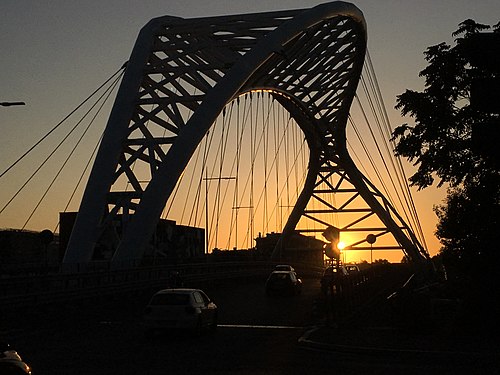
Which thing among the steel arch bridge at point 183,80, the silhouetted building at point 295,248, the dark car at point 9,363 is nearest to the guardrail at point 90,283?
the steel arch bridge at point 183,80

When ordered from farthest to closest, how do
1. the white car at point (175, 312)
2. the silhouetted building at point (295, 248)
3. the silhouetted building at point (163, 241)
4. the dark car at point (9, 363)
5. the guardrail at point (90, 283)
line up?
the silhouetted building at point (295, 248)
the silhouetted building at point (163, 241)
the guardrail at point (90, 283)
the white car at point (175, 312)
the dark car at point (9, 363)

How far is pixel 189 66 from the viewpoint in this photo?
1746 inches

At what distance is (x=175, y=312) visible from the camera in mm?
23141

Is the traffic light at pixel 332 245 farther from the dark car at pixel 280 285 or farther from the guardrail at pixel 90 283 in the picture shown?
the dark car at pixel 280 285

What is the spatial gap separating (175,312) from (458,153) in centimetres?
996

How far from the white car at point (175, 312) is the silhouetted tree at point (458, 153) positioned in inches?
303

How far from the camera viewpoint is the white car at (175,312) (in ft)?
75.3

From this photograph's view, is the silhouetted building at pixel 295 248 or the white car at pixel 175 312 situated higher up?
the silhouetted building at pixel 295 248

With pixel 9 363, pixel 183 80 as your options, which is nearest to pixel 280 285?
pixel 183 80

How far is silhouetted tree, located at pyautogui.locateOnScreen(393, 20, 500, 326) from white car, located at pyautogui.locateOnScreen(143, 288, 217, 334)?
303 inches

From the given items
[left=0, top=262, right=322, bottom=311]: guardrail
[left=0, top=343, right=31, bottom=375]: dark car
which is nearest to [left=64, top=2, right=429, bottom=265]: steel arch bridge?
[left=0, top=262, right=322, bottom=311]: guardrail

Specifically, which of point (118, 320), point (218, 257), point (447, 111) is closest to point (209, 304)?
point (118, 320)

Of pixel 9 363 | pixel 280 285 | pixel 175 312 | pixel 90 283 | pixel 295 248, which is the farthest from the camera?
pixel 295 248

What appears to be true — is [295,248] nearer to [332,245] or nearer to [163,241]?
[163,241]
